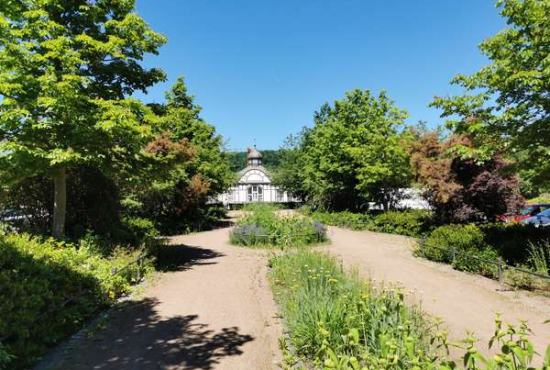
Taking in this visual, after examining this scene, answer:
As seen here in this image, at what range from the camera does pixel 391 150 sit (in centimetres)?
2106

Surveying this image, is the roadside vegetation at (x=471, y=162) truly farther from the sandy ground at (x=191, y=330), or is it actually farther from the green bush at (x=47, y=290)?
the green bush at (x=47, y=290)

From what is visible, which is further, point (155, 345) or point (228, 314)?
point (228, 314)

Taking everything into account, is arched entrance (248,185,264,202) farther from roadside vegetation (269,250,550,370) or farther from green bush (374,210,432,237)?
roadside vegetation (269,250,550,370)

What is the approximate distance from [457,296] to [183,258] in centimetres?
890

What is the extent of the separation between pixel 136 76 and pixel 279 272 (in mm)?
7188

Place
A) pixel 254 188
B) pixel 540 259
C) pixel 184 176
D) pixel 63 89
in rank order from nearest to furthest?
pixel 63 89 < pixel 540 259 < pixel 184 176 < pixel 254 188

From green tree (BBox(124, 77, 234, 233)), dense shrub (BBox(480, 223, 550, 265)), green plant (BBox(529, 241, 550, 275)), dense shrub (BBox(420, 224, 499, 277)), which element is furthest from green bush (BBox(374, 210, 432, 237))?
green tree (BBox(124, 77, 234, 233))

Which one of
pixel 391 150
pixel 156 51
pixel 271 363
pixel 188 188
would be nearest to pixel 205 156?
pixel 188 188

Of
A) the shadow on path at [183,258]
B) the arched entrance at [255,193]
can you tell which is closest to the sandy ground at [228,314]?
the shadow on path at [183,258]

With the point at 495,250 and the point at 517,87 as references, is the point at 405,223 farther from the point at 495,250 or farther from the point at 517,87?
the point at 517,87

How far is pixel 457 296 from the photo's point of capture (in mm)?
7902

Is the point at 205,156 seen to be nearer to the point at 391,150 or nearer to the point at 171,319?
the point at 391,150

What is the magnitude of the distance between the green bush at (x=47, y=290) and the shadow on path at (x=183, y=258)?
203 cm

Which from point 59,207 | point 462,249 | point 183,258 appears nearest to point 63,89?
point 59,207
